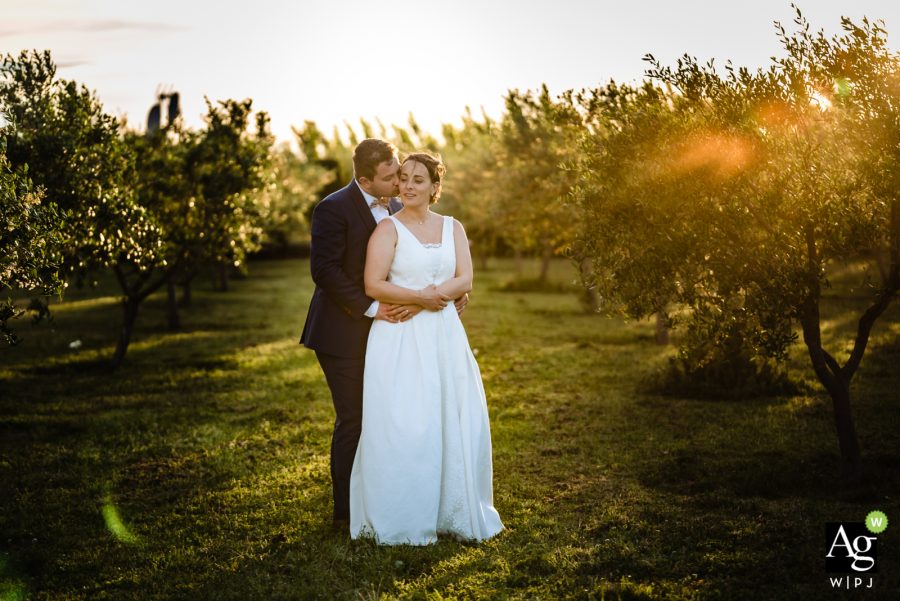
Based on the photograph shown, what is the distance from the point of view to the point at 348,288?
6.23 meters

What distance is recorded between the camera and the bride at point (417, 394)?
20.4 feet

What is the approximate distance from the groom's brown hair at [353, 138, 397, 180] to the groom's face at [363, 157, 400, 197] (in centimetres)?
3

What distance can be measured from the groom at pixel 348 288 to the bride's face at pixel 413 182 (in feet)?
0.67

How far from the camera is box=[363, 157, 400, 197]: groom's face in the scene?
6.32m

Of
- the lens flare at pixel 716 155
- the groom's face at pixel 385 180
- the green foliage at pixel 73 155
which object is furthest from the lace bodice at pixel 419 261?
the green foliage at pixel 73 155

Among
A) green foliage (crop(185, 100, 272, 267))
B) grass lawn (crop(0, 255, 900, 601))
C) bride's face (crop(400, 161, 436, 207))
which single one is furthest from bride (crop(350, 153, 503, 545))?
green foliage (crop(185, 100, 272, 267))

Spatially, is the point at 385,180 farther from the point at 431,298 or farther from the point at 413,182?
the point at 431,298

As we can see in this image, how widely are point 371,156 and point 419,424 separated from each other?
2.18 meters

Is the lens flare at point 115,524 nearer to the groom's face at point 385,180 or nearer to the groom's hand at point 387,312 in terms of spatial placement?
the groom's hand at point 387,312

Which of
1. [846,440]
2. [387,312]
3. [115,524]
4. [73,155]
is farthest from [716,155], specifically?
[73,155]

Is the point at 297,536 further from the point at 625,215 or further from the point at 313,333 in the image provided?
the point at 625,215

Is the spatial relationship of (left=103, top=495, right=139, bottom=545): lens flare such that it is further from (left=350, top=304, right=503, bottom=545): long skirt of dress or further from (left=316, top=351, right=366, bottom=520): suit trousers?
(left=350, top=304, right=503, bottom=545): long skirt of dress

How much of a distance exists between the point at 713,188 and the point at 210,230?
11.5 meters

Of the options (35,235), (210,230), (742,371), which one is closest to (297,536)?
(35,235)
